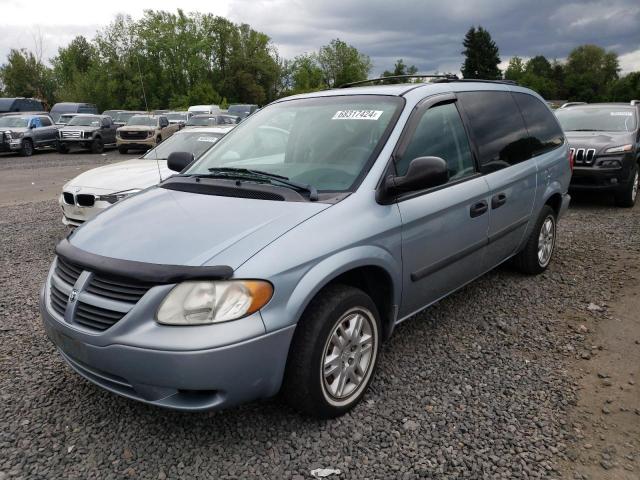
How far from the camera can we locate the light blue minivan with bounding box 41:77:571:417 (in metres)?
2.41

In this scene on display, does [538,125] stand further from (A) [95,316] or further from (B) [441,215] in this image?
(A) [95,316]

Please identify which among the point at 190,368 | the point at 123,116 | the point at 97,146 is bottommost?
the point at 97,146

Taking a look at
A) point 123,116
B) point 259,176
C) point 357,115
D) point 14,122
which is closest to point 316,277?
point 259,176

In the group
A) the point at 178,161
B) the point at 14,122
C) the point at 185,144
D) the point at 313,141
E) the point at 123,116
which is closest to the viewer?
the point at 313,141

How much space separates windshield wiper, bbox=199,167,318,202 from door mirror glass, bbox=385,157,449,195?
1.58ft

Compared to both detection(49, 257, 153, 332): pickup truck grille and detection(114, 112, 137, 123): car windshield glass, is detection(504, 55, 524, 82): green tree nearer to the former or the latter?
detection(114, 112, 137, 123): car windshield glass

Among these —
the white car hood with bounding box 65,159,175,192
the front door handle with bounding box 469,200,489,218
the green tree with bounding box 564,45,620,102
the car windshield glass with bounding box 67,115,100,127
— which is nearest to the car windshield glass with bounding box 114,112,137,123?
the car windshield glass with bounding box 67,115,100,127

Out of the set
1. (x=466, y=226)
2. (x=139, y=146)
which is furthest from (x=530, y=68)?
(x=466, y=226)

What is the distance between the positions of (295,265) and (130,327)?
0.80 m

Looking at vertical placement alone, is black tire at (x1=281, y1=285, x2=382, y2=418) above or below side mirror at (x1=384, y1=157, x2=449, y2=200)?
below

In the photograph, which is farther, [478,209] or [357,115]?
[478,209]

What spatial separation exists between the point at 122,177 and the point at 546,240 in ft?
16.6

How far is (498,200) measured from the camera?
4.06 meters

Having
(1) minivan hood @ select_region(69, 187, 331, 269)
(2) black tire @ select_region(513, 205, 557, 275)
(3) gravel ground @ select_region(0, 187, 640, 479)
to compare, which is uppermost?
(1) minivan hood @ select_region(69, 187, 331, 269)
